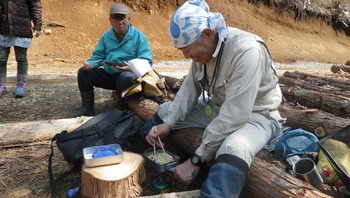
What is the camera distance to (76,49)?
12.6 meters

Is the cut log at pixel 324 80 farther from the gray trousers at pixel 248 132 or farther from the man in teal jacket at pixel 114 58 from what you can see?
the gray trousers at pixel 248 132

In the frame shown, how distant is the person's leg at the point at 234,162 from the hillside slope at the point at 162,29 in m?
9.97

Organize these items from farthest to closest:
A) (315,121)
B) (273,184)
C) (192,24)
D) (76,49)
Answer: (76,49) < (315,121) < (192,24) < (273,184)

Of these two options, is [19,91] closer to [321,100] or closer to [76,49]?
[321,100]

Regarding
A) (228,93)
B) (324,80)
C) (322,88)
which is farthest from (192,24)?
(324,80)

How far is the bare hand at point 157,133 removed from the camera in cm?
299

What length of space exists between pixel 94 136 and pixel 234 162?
144 cm

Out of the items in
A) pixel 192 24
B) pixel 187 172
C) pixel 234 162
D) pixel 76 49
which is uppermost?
pixel 192 24

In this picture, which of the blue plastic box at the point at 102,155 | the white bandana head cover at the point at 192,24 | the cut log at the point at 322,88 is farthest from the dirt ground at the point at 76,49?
the cut log at the point at 322,88

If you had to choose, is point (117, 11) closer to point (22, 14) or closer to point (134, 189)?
point (22, 14)

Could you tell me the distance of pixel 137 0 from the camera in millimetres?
15125

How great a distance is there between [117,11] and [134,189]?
258 cm

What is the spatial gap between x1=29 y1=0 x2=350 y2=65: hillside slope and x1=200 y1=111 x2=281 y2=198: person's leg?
32.7 feet

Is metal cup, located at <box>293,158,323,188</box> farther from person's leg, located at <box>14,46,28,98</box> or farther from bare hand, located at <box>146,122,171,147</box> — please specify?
person's leg, located at <box>14,46,28,98</box>
